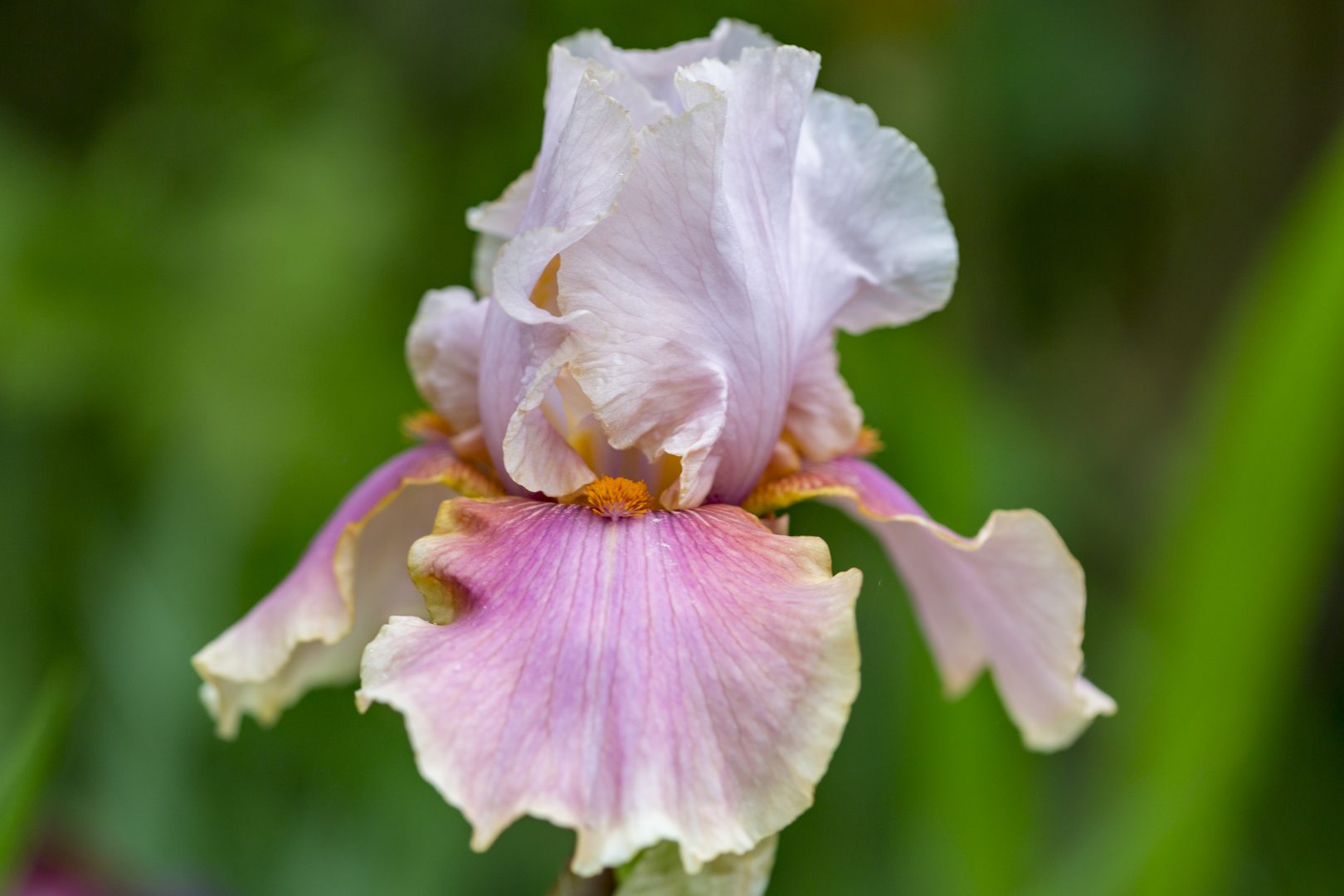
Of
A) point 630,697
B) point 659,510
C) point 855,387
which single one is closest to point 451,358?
point 659,510

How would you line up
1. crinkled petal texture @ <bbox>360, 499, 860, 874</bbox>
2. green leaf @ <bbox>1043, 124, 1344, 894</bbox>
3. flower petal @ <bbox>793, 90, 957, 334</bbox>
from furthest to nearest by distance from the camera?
green leaf @ <bbox>1043, 124, 1344, 894</bbox>
flower petal @ <bbox>793, 90, 957, 334</bbox>
crinkled petal texture @ <bbox>360, 499, 860, 874</bbox>

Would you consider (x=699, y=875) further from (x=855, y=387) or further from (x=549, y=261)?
(x=855, y=387)

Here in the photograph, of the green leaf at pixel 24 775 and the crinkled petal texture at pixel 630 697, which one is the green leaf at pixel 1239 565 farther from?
the green leaf at pixel 24 775

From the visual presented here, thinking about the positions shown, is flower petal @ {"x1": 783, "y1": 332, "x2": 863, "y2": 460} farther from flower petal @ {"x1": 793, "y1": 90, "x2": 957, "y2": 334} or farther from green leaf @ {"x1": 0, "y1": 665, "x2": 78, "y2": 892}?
green leaf @ {"x1": 0, "y1": 665, "x2": 78, "y2": 892}

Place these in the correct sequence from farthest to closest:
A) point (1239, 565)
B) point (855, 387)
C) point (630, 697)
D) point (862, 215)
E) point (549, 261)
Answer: point (855, 387) < point (1239, 565) < point (862, 215) < point (549, 261) < point (630, 697)

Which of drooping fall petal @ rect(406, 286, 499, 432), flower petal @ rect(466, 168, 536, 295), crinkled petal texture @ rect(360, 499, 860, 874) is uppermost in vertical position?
flower petal @ rect(466, 168, 536, 295)

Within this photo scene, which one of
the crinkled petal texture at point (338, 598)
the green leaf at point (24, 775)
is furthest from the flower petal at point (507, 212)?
the green leaf at point (24, 775)

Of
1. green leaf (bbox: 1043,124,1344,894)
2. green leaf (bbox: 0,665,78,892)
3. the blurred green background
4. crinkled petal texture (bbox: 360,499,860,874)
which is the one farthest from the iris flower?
green leaf (bbox: 1043,124,1344,894)

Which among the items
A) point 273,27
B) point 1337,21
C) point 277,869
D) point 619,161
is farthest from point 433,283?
point 1337,21

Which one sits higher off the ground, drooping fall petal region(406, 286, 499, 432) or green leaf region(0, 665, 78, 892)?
drooping fall petal region(406, 286, 499, 432)
